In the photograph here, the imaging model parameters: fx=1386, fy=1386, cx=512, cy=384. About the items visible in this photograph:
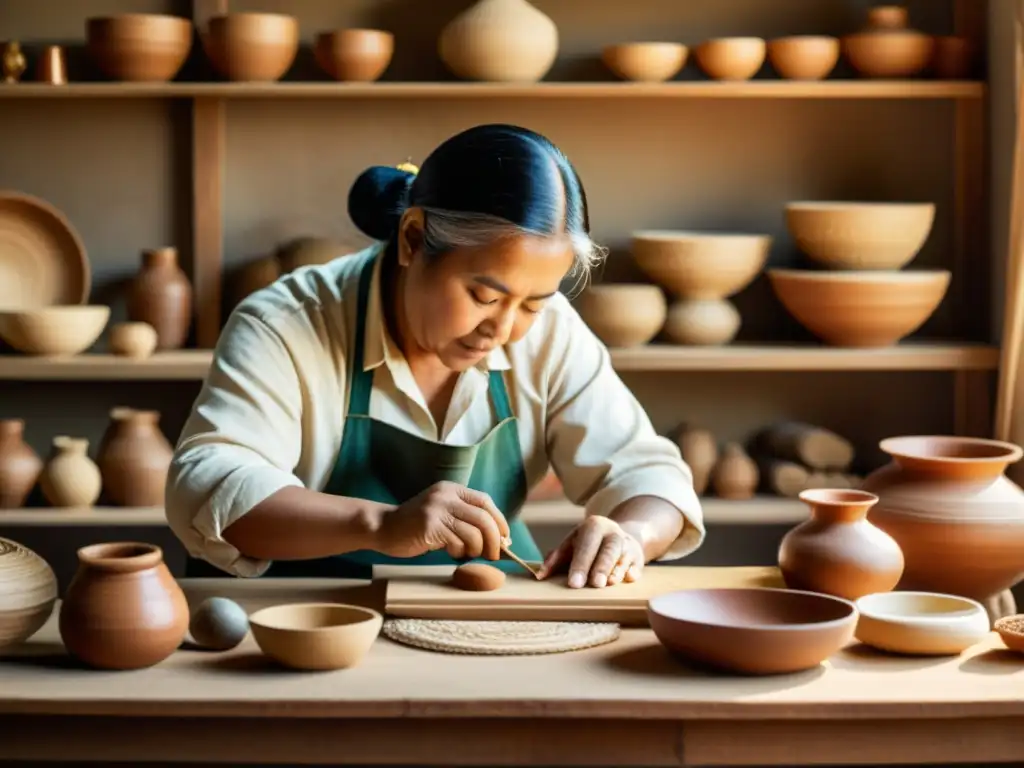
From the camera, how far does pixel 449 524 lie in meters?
1.87

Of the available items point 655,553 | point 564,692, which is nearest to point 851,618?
point 564,692

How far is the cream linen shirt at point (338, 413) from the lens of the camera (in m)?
2.05

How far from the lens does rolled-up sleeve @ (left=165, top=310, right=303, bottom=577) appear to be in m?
2.00

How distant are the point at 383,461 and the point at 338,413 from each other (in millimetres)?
117

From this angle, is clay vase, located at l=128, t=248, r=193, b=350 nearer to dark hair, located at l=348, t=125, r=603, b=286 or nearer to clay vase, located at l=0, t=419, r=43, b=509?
clay vase, located at l=0, t=419, r=43, b=509

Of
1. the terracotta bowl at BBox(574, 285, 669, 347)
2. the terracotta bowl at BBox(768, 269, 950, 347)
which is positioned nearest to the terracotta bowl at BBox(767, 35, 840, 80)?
the terracotta bowl at BBox(768, 269, 950, 347)

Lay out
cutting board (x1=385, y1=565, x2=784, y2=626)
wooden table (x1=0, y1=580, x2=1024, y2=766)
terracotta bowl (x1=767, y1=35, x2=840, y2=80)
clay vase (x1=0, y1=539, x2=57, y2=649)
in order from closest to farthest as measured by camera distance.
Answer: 1. wooden table (x1=0, y1=580, x2=1024, y2=766)
2. clay vase (x1=0, y1=539, x2=57, y2=649)
3. cutting board (x1=385, y1=565, x2=784, y2=626)
4. terracotta bowl (x1=767, y1=35, x2=840, y2=80)

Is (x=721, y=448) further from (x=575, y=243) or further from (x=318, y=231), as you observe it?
(x=575, y=243)

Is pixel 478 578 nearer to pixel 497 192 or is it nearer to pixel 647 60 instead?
pixel 497 192

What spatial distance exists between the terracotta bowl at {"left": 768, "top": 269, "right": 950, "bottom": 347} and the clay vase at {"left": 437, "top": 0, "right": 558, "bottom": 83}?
2.96ft

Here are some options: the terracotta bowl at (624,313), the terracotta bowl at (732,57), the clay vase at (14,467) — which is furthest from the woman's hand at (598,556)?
the clay vase at (14,467)

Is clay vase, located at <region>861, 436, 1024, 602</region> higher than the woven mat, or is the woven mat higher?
clay vase, located at <region>861, 436, 1024, 602</region>

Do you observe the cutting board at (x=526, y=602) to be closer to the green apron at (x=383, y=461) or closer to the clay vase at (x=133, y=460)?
the green apron at (x=383, y=461)

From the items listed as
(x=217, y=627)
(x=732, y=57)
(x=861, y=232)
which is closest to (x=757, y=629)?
(x=217, y=627)
